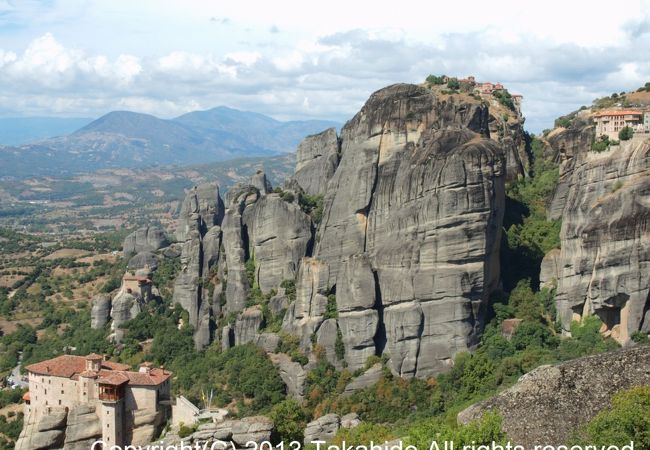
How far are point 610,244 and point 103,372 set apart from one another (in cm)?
2534

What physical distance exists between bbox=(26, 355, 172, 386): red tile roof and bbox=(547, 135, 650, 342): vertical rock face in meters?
21.2

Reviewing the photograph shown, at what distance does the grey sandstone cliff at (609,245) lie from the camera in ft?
135

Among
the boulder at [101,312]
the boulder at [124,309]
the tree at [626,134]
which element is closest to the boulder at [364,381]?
the tree at [626,134]

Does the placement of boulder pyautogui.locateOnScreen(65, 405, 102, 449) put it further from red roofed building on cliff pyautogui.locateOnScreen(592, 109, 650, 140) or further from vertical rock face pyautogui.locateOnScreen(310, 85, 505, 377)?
red roofed building on cliff pyautogui.locateOnScreen(592, 109, 650, 140)

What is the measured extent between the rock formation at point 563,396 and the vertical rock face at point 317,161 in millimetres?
31147

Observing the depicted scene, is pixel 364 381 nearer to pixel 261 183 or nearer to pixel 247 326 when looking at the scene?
pixel 247 326

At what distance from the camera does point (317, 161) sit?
61750 mm

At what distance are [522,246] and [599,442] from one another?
28.1m

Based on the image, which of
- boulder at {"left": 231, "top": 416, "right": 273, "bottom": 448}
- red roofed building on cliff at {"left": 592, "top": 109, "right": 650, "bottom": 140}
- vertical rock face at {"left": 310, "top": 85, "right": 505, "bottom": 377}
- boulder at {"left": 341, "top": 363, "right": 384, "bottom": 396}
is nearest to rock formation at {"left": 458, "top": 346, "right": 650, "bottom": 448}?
boulder at {"left": 231, "top": 416, "right": 273, "bottom": 448}

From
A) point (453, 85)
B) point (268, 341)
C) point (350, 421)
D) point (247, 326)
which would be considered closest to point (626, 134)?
point (453, 85)

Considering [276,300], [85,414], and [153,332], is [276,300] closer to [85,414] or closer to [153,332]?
[153,332]

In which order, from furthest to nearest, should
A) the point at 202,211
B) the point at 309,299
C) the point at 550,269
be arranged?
the point at 202,211 < the point at 309,299 < the point at 550,269

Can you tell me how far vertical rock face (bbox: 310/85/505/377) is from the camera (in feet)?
145

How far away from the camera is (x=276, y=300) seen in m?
53.8
